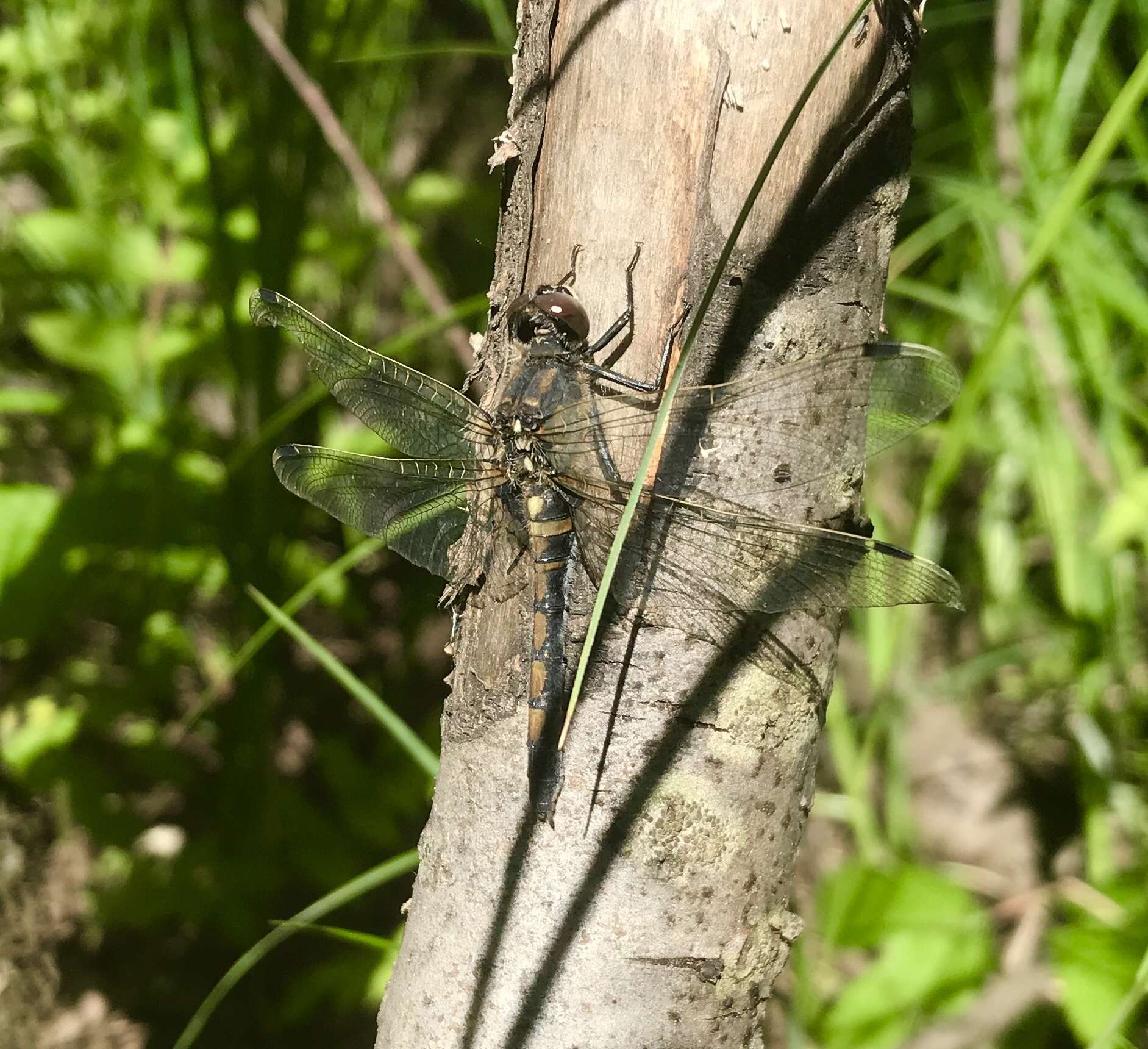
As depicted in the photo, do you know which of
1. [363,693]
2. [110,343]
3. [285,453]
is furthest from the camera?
[110,343]

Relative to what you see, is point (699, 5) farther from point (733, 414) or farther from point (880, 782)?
point (880, 782)

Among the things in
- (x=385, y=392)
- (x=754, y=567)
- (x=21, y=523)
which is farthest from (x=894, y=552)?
(x=21, y=523)

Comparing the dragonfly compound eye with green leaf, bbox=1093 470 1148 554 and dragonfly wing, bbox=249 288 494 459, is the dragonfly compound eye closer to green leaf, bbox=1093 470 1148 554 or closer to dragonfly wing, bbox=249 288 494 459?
dragonfly wing, bbox=249 288 494 459

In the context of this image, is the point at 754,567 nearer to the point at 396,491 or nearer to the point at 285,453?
the point at 396,491

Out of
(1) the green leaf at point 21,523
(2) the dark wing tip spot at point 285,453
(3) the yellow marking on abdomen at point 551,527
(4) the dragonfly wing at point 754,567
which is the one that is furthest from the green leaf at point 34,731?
(4) the dragonfly wing at point 754,567

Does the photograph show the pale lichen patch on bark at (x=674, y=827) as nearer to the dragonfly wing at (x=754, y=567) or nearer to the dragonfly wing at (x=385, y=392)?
the dragonfly wing at (x=754, y=567)

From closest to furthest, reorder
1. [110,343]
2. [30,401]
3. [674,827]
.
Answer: [674,827] → [30,401] → [110,343]

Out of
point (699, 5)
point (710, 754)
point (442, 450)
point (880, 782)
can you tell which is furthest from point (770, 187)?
point (880, 782)

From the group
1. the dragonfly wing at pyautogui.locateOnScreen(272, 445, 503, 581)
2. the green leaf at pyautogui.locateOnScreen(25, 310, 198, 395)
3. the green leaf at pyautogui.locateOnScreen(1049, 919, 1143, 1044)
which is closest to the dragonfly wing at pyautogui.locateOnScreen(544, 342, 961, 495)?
the dragonfly wing at pyautogui.locateOnScreen(272, 445, 503, 581)
